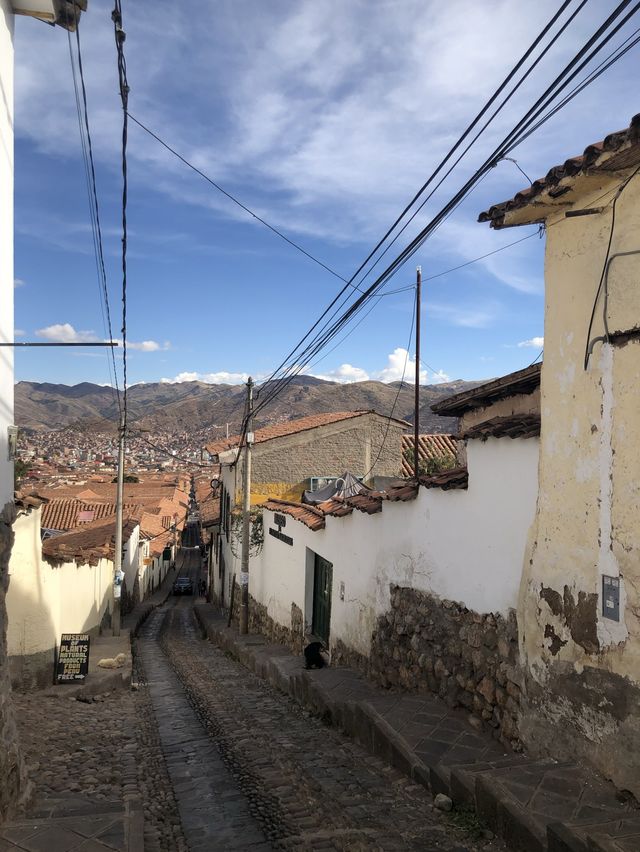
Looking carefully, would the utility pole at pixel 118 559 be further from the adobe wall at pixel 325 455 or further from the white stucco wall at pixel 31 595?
the white stucco wall at pixel 31 595

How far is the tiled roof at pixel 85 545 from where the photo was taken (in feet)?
38.1

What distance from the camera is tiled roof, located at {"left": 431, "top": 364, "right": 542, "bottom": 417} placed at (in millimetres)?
7324

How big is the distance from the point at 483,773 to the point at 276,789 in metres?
2.05

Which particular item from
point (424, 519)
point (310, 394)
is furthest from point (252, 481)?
point (310, 394)

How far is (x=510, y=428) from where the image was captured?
558 centimetres

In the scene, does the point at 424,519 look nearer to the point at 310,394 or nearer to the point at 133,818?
the point at 133,818

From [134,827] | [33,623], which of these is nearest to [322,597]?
[33,623]

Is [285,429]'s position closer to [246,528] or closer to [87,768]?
[246,528]

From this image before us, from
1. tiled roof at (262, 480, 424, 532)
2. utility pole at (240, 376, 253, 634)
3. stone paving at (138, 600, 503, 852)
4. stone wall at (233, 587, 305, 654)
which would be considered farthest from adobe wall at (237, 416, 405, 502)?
stone paving at (138, 600, 503, 852)

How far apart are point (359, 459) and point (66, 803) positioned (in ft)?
50.7

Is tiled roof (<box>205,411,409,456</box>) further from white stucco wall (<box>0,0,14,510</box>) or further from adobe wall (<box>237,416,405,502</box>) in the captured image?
white stucco wall (<box>0,0,14,510</box>)

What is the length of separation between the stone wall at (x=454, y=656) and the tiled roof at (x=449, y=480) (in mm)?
1192

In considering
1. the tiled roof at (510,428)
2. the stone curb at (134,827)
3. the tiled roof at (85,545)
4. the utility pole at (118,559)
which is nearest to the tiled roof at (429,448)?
the utility pole at (118,559)

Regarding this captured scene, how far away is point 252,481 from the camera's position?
19.1 meters
